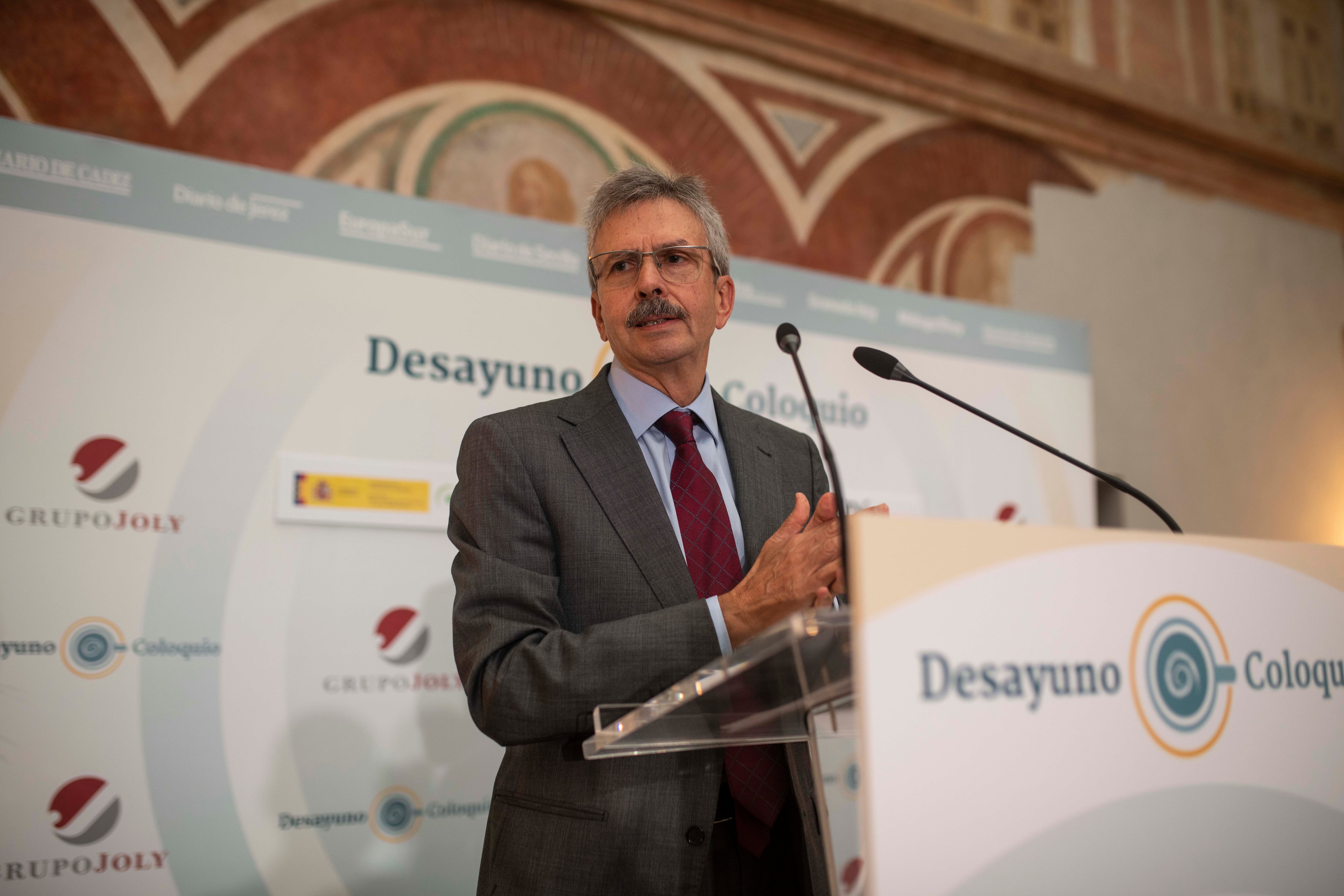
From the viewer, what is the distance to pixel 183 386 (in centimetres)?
274

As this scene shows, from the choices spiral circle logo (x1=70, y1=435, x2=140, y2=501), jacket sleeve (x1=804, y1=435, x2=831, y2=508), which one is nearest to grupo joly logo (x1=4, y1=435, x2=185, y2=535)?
Answer: spiral circle logo (x1=70, y1=435, x2=140, y2=501)

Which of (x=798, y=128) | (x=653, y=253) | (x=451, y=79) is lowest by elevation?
(x=653, y=253)

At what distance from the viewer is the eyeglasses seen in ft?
6.15

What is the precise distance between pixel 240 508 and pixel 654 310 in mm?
1591

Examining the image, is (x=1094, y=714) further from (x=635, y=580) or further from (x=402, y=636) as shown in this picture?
(x=402, y=636)

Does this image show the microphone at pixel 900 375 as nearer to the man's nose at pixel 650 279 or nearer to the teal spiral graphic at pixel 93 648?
the man's nose at pixel 650 279

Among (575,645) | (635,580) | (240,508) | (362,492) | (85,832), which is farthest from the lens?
(362,492)

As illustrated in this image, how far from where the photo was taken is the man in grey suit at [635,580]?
1390 millimetres

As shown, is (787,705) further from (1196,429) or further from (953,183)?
(1196,429)

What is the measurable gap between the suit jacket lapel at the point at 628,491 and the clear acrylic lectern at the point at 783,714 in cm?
27

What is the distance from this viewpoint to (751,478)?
1860 mm

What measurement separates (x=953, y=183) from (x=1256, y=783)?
437cm

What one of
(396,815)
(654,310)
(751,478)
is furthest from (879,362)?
(396,815)

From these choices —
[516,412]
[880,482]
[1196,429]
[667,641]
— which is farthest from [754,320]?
[1196,429]
